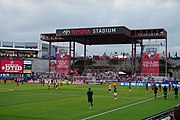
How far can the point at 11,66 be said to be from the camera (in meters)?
100

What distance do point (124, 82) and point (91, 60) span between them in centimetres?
4464

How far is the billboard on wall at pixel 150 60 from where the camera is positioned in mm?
76438

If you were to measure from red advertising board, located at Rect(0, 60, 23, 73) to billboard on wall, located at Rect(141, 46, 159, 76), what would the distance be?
42515mm

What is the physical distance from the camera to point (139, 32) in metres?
89.6

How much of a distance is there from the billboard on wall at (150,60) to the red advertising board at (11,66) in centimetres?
4251

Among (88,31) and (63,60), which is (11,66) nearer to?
(63,60)

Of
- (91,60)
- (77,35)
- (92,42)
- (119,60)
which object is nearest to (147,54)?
(77,35)

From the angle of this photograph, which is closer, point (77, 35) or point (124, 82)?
point (124, 82)

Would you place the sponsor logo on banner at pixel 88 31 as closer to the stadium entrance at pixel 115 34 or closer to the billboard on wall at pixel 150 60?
the stadium entrance at pixel 115 34

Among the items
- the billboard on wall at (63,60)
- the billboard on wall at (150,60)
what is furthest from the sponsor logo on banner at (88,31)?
the billboard on wall at (150,60)

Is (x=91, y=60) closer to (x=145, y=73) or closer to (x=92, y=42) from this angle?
(x=92, y=42)

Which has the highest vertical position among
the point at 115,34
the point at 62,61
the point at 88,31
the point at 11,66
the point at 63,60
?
the point at 88,31

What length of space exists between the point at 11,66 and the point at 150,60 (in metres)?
46.3

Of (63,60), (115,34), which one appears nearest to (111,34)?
(115,34)
